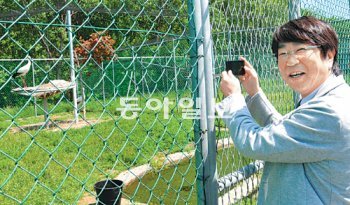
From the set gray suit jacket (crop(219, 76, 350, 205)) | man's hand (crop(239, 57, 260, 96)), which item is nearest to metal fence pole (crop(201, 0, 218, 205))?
man's hand (crop(239, 57, 260, 96))

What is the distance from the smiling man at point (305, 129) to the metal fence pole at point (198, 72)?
Answer: 0.59ft

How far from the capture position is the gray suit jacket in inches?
46.6

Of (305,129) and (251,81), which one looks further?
(251,81)

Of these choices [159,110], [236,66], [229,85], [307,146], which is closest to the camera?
[307,146]

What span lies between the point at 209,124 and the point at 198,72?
0.77ft

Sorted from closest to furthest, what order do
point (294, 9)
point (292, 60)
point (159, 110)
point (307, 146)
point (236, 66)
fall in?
point (307, 146), point (292, 60), point (236, 66), point (159, 110), point (294, 9)

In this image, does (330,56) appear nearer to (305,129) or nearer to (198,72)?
(305,129)

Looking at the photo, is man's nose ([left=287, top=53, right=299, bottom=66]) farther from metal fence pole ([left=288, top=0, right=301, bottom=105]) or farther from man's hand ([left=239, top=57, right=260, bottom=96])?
metal fence pole ([left=288, top=0, right=301, bottom=105])

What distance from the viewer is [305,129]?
1.18 metres

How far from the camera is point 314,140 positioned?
1183mm

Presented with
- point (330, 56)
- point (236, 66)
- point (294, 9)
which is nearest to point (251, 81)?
point (236, 66)

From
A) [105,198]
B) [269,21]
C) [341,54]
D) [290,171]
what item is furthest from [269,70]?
[341,54]

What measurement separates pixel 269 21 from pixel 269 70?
0.37 meters

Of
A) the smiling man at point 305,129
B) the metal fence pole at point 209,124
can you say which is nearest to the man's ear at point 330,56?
the smiling man at point 305,129
